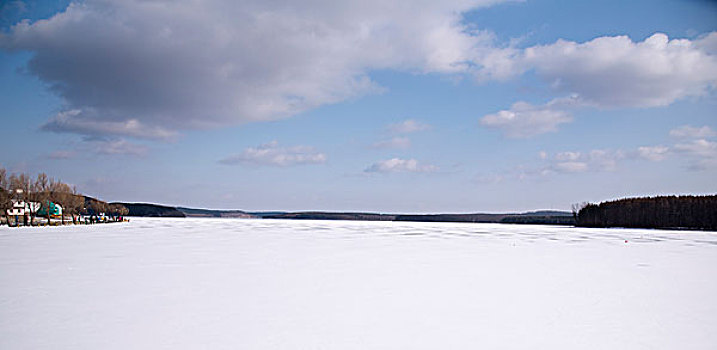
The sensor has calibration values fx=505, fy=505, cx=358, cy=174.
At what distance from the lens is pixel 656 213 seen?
4331 centimetres

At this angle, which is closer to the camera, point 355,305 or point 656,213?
point 355,305

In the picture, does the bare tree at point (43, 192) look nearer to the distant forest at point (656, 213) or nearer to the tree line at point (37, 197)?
the tree line at point (37, 197)

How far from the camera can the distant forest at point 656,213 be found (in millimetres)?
40156

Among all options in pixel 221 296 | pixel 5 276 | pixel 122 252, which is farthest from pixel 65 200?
pixel 221 296

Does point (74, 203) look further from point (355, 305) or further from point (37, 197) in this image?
point (355, 305)

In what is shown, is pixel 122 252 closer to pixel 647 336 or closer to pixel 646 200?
pixel 647 336

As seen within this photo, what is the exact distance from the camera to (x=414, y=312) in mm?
5551

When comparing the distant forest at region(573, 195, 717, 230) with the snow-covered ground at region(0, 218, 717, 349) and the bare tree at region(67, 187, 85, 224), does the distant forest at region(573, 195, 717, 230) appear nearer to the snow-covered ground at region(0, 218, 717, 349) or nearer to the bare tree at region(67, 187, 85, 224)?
the snow-covered ground at region(0, 218, 717, 349)

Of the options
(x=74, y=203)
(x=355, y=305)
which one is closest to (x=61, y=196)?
(x=74, y=203)

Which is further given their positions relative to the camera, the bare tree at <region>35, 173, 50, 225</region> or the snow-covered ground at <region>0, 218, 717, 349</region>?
the bare tree at <region>35, 173, 50, 225</region>

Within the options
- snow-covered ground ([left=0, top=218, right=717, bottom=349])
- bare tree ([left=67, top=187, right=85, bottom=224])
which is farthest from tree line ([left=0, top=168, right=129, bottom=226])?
snow-covered ground ([left=0, top=218, right=717, bottom=349])

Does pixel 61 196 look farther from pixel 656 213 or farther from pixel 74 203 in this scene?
pixel 656 213

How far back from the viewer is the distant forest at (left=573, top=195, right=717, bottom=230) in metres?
40.2

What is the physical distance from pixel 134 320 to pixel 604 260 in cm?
1013
